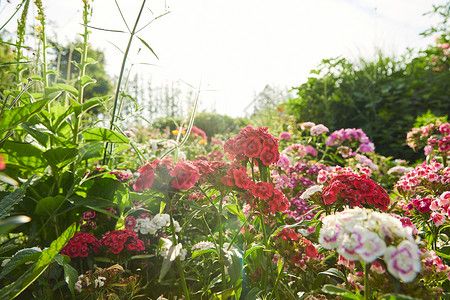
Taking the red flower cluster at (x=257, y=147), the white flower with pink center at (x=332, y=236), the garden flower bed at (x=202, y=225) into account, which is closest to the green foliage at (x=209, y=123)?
the garden flower bed at (x=202, y=225)

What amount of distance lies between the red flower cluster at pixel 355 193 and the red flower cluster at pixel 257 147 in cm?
30

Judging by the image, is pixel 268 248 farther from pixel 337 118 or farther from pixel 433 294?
pixel 337 118

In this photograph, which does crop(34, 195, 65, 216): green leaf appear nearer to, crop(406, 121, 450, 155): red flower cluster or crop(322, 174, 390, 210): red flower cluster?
crop(322, 174, 390, 210): red flower cluster

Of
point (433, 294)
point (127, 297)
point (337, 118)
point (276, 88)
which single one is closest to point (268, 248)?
point (433, 294)

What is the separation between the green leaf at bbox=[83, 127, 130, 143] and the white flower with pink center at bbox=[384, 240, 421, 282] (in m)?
1.43

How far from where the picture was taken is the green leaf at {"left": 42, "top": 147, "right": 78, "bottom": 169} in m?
1.65

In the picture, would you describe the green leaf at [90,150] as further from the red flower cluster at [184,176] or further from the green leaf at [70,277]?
the red flower cluster at [184,176]

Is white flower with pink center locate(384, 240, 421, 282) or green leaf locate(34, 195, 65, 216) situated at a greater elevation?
white flower with pink center locate(384, 240, 421, 282)

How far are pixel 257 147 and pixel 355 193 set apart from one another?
49 centimetres

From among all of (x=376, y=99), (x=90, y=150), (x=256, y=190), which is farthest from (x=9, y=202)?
(x=376, y=99)

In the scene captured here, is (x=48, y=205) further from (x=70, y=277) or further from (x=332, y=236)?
(x=332, y=236)

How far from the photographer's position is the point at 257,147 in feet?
4.91

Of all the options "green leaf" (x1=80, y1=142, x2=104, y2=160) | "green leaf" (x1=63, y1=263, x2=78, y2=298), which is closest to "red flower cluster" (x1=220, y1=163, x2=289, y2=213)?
"green leaf" (x1=63, y1=263, x2=78, y2=298)

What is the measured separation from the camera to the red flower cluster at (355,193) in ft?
4.64
